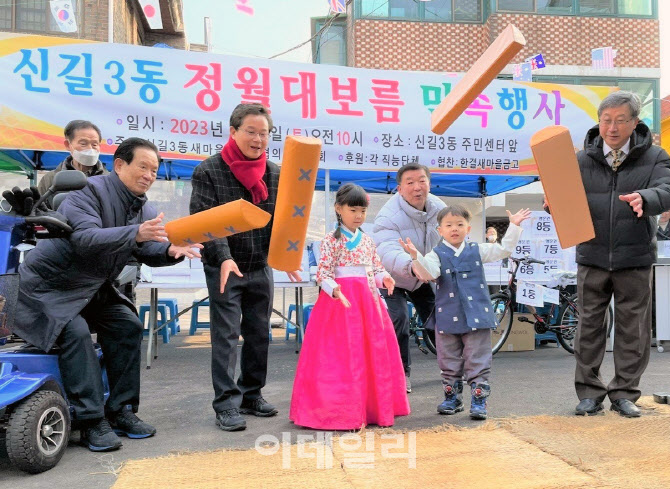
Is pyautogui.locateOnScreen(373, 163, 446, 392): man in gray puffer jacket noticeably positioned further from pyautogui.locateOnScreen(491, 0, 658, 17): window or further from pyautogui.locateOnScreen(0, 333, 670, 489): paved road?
pyautogui.locateOnScreen(491, 0, 658, 17): window

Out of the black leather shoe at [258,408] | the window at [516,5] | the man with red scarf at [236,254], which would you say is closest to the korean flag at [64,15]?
the man with red scarf at [236,254]

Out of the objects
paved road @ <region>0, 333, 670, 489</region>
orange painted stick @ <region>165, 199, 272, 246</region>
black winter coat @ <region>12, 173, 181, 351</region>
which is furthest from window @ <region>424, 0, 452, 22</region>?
orange painted stick @ <region>165, 199, 272, 246</region>

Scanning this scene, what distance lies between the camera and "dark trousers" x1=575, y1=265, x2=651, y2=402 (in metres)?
3.53

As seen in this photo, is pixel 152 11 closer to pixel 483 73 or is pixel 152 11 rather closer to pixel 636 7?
pixel 483 73

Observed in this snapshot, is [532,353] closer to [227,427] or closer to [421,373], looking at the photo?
[421,373]

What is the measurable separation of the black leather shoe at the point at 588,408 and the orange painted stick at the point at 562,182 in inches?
38.3

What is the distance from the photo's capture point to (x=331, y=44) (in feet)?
57.2

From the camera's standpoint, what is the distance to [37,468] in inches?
102

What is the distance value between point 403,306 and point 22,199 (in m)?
2.47

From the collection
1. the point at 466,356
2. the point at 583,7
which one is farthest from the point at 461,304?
the point at 583,7

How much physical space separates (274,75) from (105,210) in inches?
141

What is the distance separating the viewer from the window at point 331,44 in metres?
17.3

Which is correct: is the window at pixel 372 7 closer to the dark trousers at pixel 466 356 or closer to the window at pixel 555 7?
the window at pixel 555 7

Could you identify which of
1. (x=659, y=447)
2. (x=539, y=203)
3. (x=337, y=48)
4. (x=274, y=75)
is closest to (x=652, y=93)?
(x=539, y=203)
